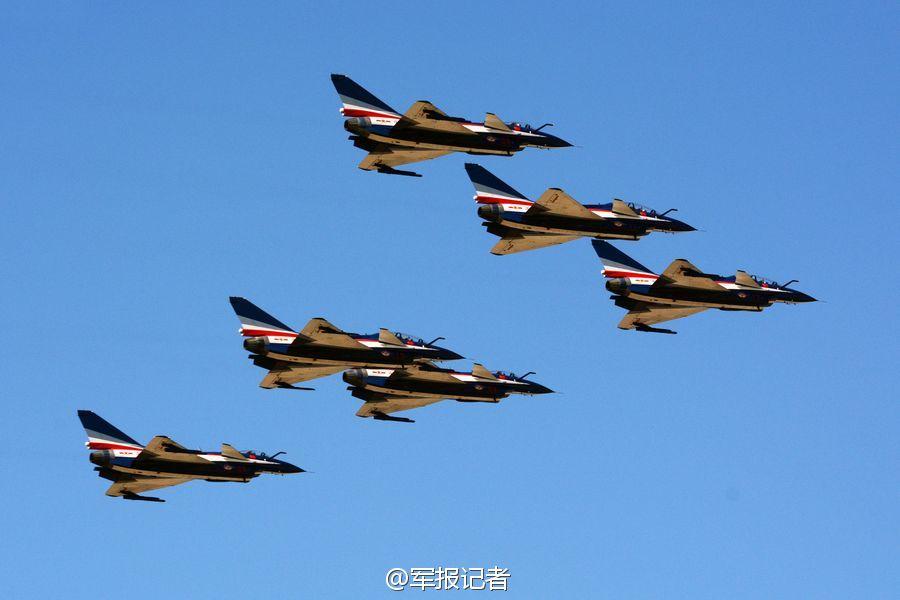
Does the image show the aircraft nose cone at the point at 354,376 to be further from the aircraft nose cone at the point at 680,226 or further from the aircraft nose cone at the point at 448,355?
the aircraft nose cone at the point at 680,226

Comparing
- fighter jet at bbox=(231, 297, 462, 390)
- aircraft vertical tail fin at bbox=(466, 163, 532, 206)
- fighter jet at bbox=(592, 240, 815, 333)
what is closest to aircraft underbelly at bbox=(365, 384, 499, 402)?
fighter jet at bbox=(231, 297, 462, 390)

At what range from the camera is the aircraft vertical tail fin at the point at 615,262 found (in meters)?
93.5

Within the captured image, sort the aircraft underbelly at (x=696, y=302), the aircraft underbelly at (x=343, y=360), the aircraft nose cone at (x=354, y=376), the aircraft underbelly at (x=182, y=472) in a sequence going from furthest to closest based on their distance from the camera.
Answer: the aircraft nose cone at (x=354, y=376) < the aircraft underbelly at (x=182, y=472) < the aircraft underbelly at (x=696, y=302) < the aircraft underbelly at (x=343, y=360)

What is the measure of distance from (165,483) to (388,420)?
1467 cm

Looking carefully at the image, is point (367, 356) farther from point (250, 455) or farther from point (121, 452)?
point (121, 452)

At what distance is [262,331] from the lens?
91.8 meters

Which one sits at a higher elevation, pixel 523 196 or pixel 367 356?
pixel 523 196

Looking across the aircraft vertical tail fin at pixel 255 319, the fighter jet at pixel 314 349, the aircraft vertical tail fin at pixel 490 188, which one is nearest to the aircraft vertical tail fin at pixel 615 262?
the aircraft vertical tail fin at pixel 490 188

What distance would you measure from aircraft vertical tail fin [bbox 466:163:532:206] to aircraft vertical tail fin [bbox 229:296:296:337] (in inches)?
557

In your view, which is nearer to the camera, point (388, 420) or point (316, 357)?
point (316, 357)

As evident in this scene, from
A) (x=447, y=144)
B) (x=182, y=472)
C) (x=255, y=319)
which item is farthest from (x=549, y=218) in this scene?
(x=182, y=472)

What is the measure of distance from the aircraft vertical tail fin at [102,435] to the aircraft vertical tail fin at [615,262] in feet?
102

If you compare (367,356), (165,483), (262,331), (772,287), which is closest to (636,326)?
(772,287)

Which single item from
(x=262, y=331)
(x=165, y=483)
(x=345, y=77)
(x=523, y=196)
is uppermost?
(x=345, y=77)
